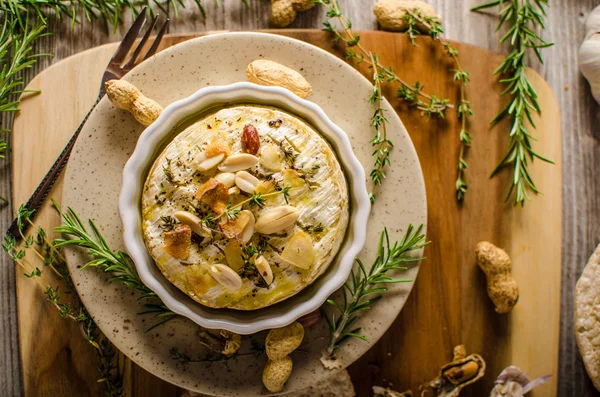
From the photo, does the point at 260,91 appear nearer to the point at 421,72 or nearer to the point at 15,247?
the point at 421,72

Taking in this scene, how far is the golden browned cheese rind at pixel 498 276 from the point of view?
2.33m

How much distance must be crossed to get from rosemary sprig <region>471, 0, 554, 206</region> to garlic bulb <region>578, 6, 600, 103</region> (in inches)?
9.0

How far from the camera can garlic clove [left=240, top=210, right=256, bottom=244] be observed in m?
1.83

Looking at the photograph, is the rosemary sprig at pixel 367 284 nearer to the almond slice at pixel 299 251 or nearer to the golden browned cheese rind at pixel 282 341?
the golden browned cheese rind at pixel 282 341

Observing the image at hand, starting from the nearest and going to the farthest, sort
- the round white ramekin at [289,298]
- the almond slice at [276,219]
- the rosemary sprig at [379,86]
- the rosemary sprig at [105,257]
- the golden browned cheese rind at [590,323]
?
the almond slice at [276,219]
the round white ramekin at [289,298]
the rosemary sprig at [105,257]
the rosemary sprig at [379,86]
the golden browned cheese rind at [590,323]

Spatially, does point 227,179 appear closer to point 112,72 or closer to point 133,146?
point 133,146

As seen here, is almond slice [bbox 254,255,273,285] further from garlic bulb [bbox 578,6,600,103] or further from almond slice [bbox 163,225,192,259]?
garlic bulb [bbox 578,6,600,103]

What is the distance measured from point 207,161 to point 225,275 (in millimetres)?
402

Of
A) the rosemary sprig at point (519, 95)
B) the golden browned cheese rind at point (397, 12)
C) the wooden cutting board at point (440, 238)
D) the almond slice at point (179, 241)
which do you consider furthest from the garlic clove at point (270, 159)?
the rosemary sprig at point (519, 95)

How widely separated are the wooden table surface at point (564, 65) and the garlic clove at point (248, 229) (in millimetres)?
1143

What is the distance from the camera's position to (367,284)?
215 cm

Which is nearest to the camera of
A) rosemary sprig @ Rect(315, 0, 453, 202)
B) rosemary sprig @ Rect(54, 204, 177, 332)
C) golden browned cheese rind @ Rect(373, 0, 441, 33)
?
rosemary sprig @ Rect(54, 204, 177, 332)

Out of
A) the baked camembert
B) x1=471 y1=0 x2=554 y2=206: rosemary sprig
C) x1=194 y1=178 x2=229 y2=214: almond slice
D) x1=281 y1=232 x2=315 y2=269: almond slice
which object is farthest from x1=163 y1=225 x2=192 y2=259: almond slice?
x1=471 y1=0 x2=554 y2=206: rosemary sprig

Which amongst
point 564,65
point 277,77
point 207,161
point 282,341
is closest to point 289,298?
point 282,341
